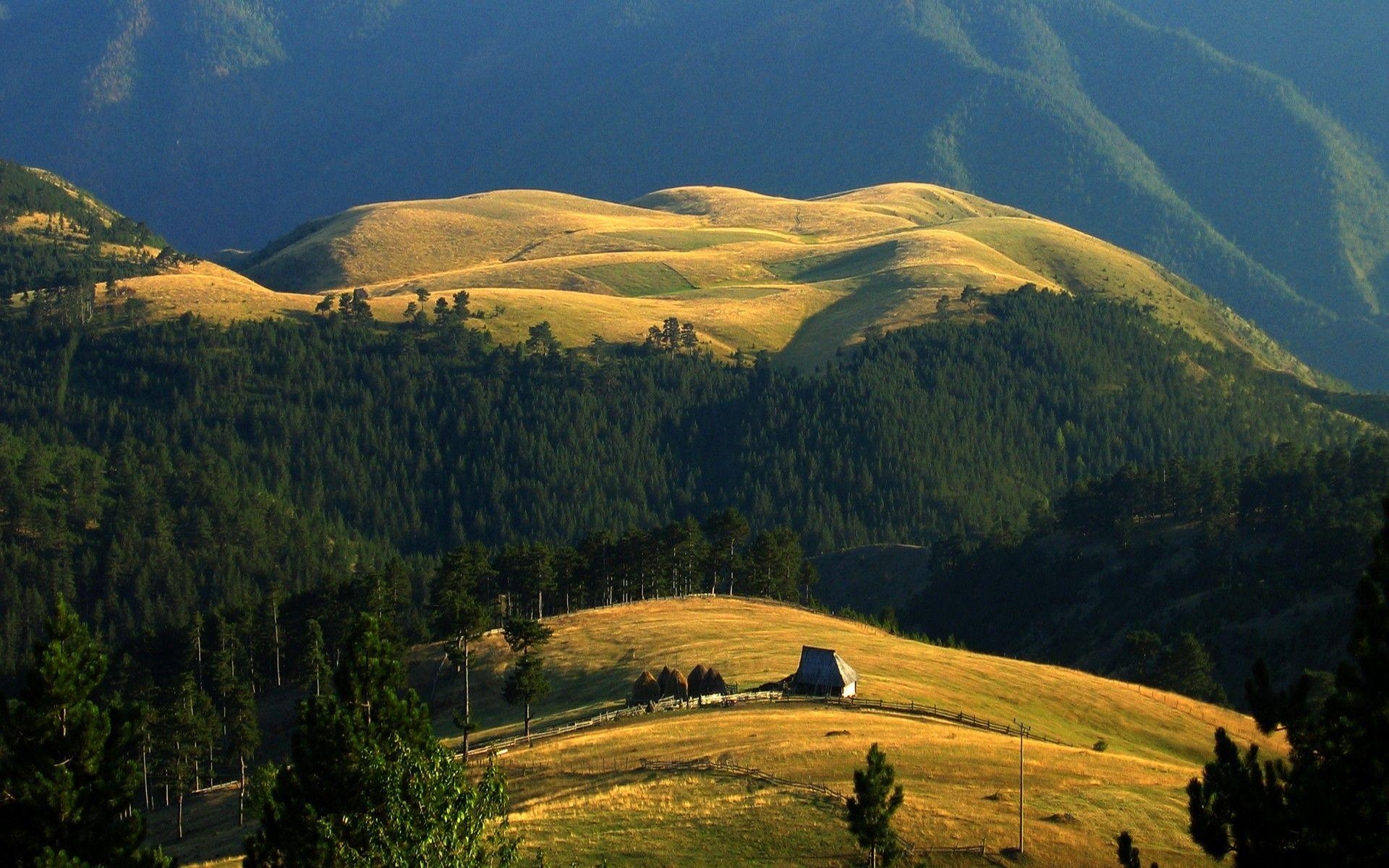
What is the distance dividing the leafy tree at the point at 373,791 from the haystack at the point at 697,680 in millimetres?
46122

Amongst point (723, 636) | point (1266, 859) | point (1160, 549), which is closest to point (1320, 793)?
point (1266, 859)

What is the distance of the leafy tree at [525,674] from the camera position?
8456 centimetres

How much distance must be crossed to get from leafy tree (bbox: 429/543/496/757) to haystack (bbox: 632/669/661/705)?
10.6m

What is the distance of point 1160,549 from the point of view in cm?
16525

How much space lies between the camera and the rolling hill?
5612 centimetres

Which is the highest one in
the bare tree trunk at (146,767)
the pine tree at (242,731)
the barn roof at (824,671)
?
the barn roof at (824,671)

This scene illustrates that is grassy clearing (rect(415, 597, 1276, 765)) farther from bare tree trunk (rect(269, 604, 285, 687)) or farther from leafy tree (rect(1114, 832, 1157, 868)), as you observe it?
leafy tree (rect(1114, 832, 1157, 868))

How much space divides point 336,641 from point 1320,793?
324ft

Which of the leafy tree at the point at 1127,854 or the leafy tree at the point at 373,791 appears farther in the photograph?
the leafy tree at the point at 1127,854

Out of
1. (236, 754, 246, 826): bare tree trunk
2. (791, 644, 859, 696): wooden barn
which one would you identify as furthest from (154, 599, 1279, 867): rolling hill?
(791, 644, 859, 696): wooden barn

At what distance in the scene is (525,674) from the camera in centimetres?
8456

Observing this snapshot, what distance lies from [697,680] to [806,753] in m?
23.6

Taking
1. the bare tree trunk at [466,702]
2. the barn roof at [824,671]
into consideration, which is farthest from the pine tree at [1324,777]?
the barn roof at [824,671]

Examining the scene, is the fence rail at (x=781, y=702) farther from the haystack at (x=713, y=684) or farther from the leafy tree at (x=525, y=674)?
the leafy tree at (x=525, y=674)
